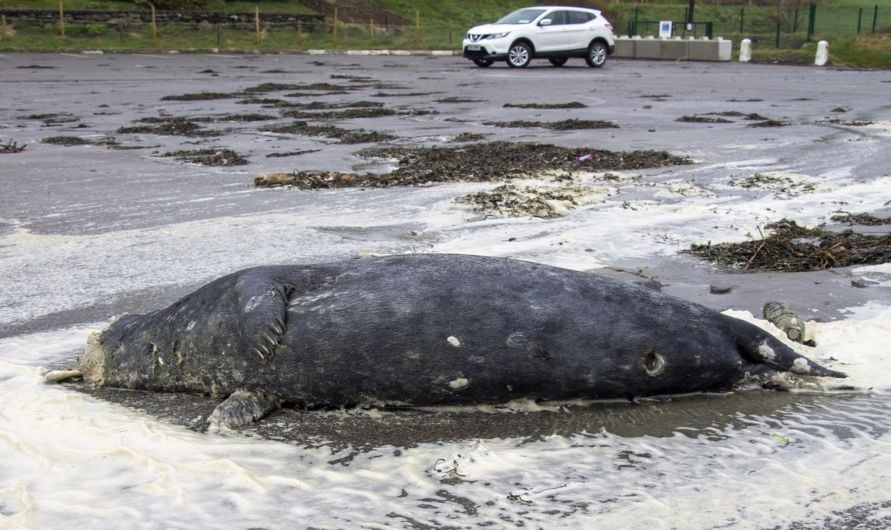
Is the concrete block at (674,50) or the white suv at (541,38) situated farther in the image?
the concrete block at (674,50)

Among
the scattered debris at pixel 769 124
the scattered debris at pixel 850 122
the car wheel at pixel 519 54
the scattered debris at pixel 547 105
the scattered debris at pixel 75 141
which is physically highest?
the car wheel at pixel 519 54

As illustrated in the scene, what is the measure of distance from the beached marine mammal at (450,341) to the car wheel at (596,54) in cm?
2873

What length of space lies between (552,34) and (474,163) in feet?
71.2

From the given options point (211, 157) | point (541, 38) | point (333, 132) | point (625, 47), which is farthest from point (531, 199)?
point (625, 47)

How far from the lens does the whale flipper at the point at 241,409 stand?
4.18 metres

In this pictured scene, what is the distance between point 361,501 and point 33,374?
2208 mm

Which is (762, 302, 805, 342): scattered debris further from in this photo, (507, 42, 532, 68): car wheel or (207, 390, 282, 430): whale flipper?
(507, 42, 532, 68): car wheel

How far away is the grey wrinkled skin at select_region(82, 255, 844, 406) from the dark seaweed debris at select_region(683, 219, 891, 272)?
2.23 metres

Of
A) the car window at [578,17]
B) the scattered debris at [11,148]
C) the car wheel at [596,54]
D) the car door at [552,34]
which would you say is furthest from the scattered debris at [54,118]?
the car wheel at [596,54]

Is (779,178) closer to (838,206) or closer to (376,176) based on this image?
(838,206)

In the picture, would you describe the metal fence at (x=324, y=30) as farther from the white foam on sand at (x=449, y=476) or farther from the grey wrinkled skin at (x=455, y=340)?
the white foam on sand at (x=449, y=476)

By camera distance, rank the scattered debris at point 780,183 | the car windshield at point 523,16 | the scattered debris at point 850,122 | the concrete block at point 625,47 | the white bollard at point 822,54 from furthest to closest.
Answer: the concrete block at point 625,47
the white bollard at point 822,54
the car windshield at point 523,16
the scattered debris at point 850,122
the scattered debris at point 780,183

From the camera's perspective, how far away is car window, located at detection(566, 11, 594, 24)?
1252 inches

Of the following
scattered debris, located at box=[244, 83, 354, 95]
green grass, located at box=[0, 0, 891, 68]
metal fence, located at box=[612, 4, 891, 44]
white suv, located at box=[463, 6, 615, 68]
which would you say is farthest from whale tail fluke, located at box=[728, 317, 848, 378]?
metal fence, located at box=[612, 4, 891, 44]
